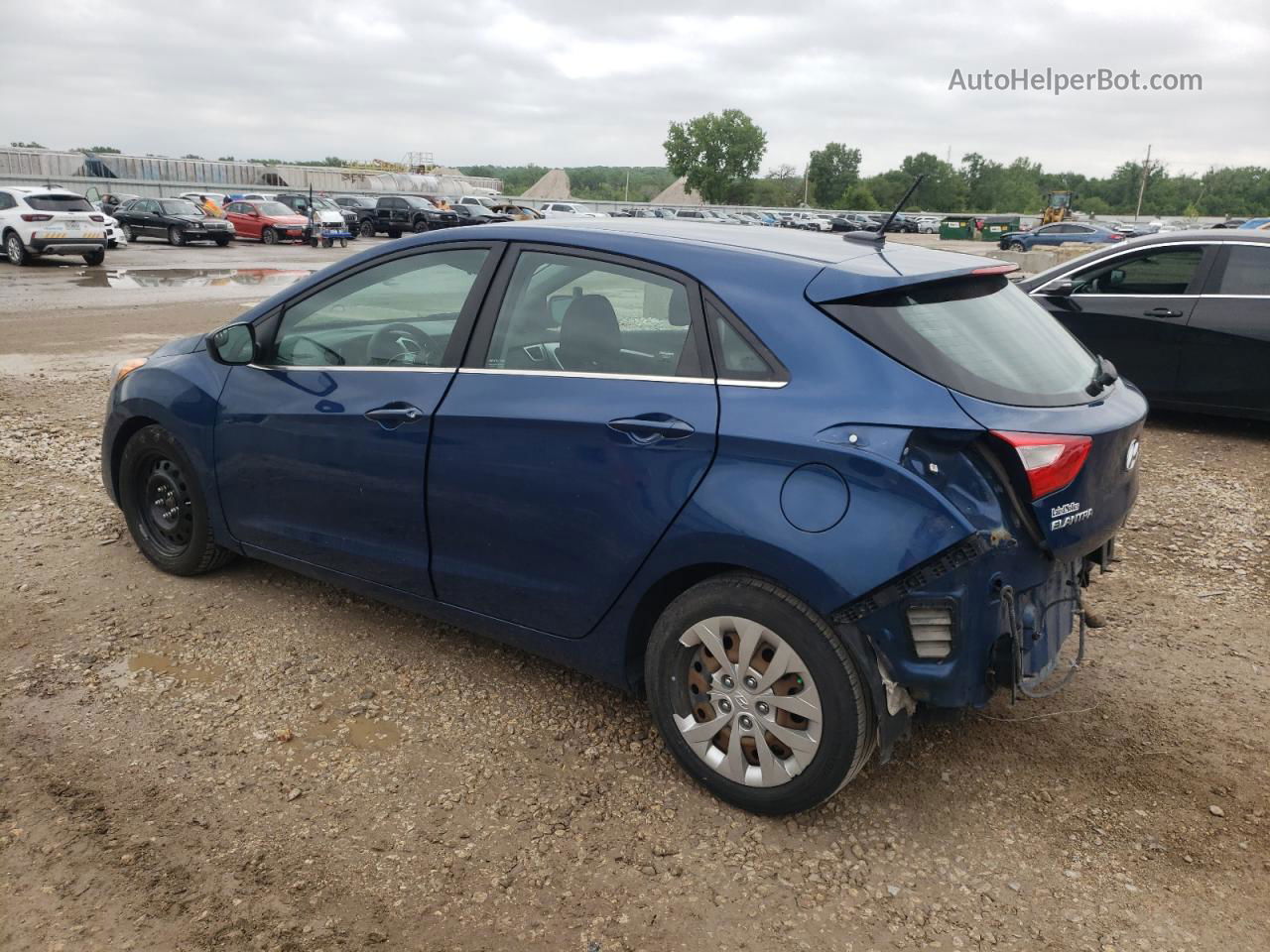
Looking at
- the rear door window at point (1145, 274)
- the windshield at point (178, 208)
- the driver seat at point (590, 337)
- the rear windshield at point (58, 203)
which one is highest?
the rear door window at point (1145, 274)

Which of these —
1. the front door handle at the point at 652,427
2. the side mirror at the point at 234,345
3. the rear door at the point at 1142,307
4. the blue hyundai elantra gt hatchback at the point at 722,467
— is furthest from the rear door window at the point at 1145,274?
the side mirror at the point at 234,345

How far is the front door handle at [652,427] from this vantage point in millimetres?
2930

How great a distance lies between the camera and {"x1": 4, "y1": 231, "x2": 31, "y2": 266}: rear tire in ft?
72.7

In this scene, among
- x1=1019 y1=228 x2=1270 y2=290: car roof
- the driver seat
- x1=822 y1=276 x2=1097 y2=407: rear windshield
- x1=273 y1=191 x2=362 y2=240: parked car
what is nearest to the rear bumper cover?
x1=822 y1=276 x2=1097 y2=407: rear windshield

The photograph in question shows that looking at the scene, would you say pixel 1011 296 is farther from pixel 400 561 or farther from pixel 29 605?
pixel 29 605

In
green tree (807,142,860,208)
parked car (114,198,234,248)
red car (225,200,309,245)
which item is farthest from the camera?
green tree (807,142,860,208)

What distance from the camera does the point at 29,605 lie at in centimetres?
433

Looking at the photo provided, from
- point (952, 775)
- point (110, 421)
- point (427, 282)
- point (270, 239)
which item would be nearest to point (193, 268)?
point (270, 239)

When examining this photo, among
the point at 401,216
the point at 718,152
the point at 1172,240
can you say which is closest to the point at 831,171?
the point at 718,152

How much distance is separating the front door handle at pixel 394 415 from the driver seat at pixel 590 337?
570 millimetres

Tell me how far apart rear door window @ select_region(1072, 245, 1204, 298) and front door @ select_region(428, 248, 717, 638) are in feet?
20.1

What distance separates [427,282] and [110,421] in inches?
79.4

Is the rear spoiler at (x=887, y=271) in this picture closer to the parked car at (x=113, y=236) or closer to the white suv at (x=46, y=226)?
the white suv at (x=46, y=226)

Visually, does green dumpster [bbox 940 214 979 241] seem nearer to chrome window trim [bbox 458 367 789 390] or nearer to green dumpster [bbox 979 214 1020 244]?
green dumpster [bbox 979 214 1020 244]
